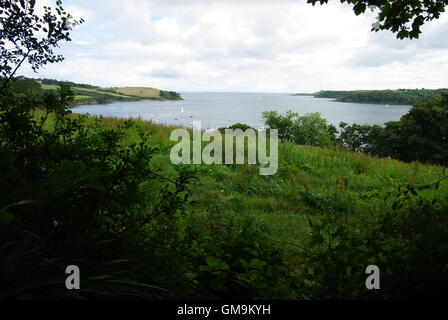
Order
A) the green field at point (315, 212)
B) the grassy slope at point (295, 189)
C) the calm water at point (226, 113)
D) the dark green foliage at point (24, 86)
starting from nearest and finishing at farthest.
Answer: the green field at point (315, 212)
the dark green foliage at point (24, 86)
the grassy slope at point (295, 189)
the calm water at point (226, 113)

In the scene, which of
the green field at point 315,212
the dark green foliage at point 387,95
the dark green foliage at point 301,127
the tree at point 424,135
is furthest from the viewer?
the dark green foliage at point 301,127

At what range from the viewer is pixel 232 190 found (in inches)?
249

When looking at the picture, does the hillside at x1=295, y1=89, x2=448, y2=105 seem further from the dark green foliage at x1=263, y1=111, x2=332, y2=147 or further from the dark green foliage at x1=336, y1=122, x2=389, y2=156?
the dark green foliage at x1=263, y1=111, x2=332, y2=147

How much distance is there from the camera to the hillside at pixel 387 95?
41.8 metres

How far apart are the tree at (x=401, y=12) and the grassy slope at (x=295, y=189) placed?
185 centimetres

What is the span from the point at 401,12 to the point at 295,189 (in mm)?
3657

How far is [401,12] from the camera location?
3.45 m

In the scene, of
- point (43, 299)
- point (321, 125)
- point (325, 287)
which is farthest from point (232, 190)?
point (321, 125)

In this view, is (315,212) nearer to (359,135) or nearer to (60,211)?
A: (60,211)

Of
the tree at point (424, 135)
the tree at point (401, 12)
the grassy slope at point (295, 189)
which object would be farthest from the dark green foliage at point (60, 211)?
the tree at point (424, 135)

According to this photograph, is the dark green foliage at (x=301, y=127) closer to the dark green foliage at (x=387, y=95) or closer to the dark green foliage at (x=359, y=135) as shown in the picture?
the dark green foliage at (x=359, y=135)

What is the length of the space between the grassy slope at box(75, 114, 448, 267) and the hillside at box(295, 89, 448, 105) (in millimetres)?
9463
